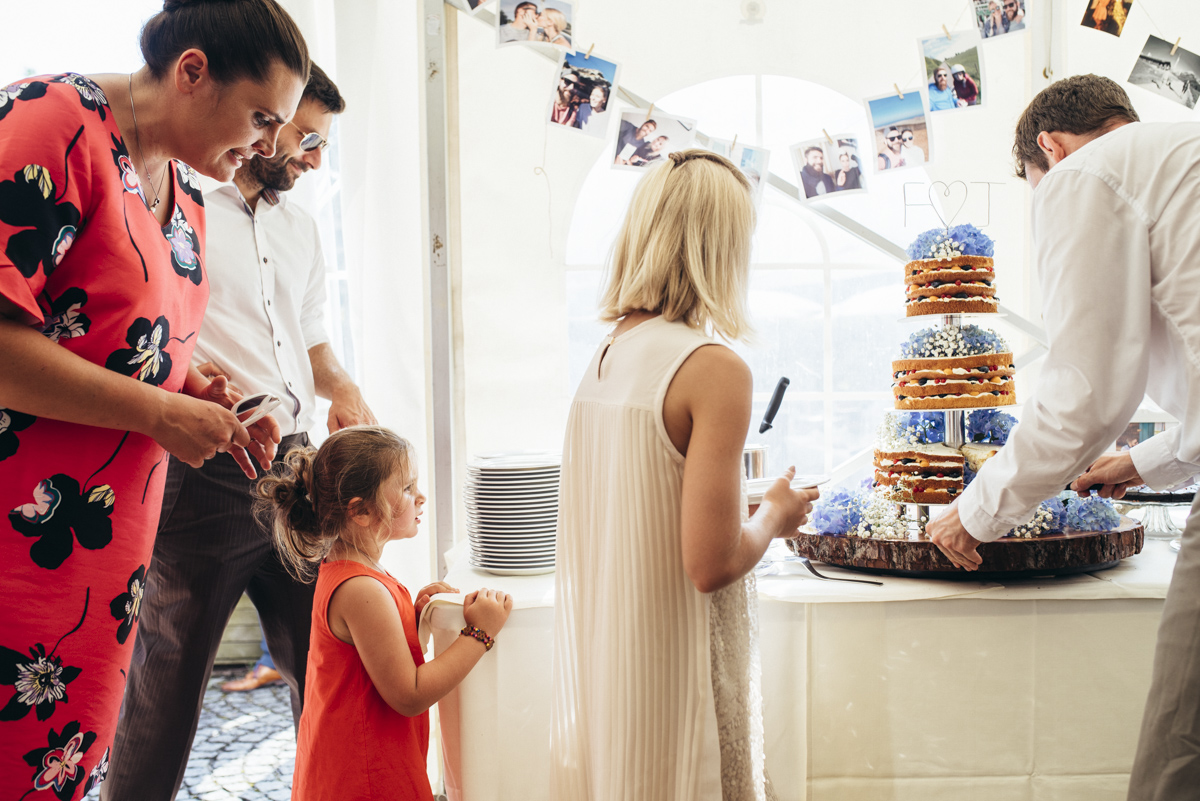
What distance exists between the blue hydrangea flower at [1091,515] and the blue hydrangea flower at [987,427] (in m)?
0.22

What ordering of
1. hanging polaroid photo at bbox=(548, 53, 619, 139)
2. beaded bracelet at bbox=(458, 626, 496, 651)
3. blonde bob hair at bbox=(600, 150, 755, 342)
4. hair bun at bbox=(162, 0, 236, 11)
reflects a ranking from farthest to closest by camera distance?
hanging polaroid photo at bbox=(548, 53, 619, 139)
beaded bracelet at bbox=(458, 626, 496, 651)
blonde bob hair at bbox=(600, 150, 755, 342)
hair bun at bbox=(162, 0, 236, 11)

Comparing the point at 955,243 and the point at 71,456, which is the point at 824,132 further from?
the point at 71,456

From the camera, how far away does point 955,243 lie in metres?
1.87

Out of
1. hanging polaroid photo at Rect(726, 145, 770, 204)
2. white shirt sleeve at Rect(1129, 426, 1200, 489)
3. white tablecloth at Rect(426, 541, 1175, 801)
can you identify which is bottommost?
white tablecloth at Rect(426, 541, 1175, 801)

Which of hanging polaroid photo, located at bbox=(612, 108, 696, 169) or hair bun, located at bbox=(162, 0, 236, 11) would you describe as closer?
hair bun, located at bbox=(162, 0, 236, 11)

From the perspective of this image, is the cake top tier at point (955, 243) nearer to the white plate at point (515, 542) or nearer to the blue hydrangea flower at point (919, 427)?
the blue hydrangea flower at point (919, 427)

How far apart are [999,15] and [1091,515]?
5.00 ft

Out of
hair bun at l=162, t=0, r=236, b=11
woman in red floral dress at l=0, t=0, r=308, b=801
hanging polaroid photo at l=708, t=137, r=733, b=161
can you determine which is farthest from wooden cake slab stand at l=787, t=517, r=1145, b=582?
hair bun at l=162, t=0, r=236, b=11

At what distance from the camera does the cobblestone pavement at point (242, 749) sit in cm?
246

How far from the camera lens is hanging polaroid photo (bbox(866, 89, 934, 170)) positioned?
96.7 inches

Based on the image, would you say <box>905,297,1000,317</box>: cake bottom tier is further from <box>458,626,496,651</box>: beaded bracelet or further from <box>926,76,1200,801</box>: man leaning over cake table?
<box>458,626,496,651</box>: beaded bracelet

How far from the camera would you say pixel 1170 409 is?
1.46m

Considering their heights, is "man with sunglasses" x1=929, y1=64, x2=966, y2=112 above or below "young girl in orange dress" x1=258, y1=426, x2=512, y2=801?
above

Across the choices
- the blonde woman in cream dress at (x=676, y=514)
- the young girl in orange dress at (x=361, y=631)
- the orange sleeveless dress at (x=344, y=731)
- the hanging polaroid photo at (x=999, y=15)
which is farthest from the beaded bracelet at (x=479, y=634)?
the hanging polaroid photo at (x=999, y=15)
